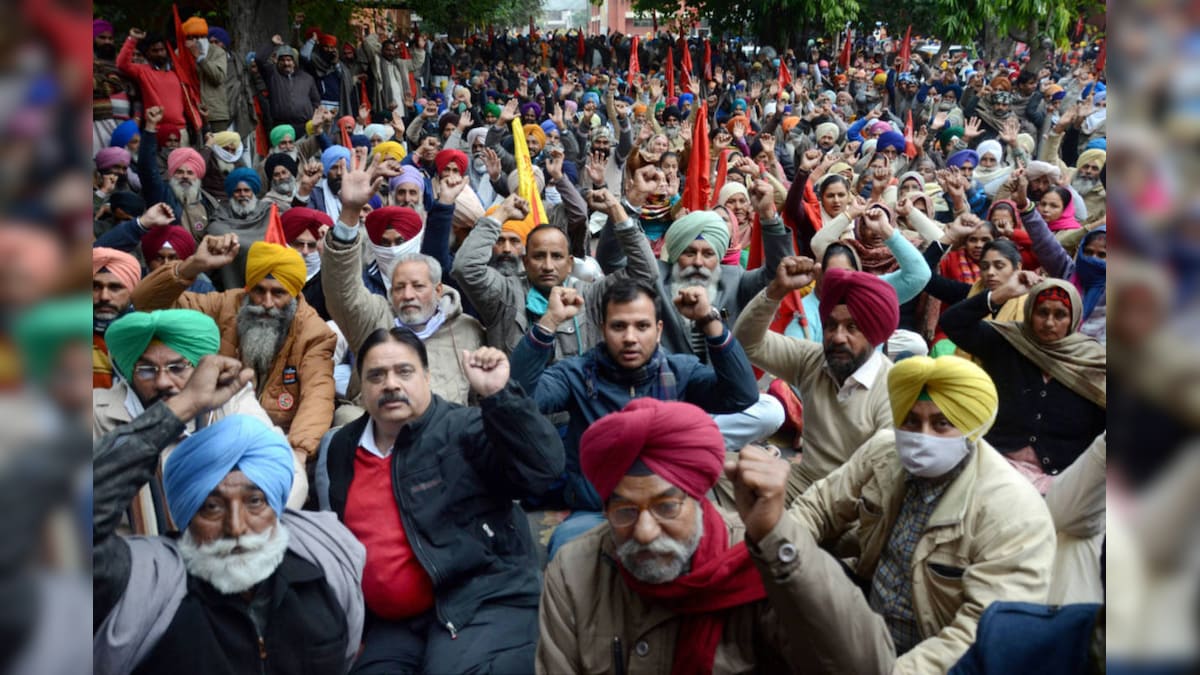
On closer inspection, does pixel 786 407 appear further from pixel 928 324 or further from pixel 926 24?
pixel 926 24

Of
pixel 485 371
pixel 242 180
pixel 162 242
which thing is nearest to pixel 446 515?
pixel 485 371

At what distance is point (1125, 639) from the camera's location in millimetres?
517

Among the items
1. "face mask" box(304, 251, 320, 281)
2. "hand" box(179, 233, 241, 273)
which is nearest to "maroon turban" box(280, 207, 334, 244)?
"face mask" box(304, 251, 320, 281)

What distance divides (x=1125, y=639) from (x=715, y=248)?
16.4 ft

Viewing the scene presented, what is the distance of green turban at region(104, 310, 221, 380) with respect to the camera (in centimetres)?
338

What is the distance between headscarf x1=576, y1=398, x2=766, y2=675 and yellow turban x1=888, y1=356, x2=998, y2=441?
2.34 feet

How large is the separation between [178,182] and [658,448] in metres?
6.64

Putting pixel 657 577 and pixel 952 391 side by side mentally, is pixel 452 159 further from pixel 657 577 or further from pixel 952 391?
pixel 657 577

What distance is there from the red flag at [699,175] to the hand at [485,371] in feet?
16.1

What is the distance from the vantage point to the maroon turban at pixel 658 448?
2.49 metres

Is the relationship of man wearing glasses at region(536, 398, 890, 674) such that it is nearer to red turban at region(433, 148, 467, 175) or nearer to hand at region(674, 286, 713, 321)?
hand at region(674, 286, 713, 321)

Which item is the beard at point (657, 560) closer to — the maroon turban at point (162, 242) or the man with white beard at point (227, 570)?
the man with white beard at point (227, 570)

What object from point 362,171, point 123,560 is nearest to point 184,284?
point 362,171

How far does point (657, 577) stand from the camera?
244 cm
